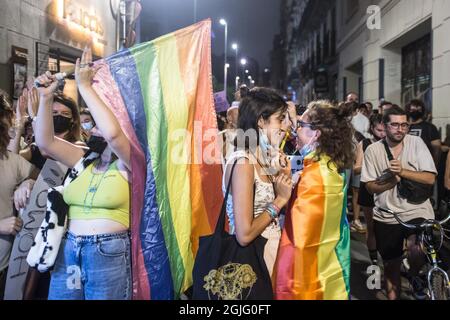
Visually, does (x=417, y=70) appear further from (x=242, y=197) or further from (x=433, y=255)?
(x=242, y=197)

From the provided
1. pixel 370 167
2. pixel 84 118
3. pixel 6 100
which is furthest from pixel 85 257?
pixel 84 118

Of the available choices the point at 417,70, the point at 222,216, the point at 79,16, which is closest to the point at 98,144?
the point at 222,216

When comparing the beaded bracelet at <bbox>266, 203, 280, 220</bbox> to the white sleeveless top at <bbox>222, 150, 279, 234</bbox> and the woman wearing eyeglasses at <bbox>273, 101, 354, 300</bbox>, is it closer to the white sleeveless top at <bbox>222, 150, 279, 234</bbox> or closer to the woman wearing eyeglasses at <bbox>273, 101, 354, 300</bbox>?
the white sleeveless top at <bbox>222, 150, 279, 234</bbox>

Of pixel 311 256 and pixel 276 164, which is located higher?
pixel 276 164

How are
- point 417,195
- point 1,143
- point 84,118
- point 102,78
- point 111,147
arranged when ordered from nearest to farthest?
point 111,147
point 102,78
point 1,143
point 417,195
point 84,118

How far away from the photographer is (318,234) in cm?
305

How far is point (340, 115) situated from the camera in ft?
11.6

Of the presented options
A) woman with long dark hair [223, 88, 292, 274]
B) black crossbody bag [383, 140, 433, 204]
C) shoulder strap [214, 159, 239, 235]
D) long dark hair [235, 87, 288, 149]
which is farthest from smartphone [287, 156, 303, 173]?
shoulder strap [214, 159, 239, 235]

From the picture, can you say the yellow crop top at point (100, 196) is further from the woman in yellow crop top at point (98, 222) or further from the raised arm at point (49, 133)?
the raised arm at point (49, 133)

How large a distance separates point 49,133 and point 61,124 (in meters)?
0.53

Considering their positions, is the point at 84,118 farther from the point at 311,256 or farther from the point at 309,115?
the point at 311,256

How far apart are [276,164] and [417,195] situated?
2.09 m

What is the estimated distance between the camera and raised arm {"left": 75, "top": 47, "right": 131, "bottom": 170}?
289 cm

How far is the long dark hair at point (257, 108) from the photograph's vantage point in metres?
3.12
